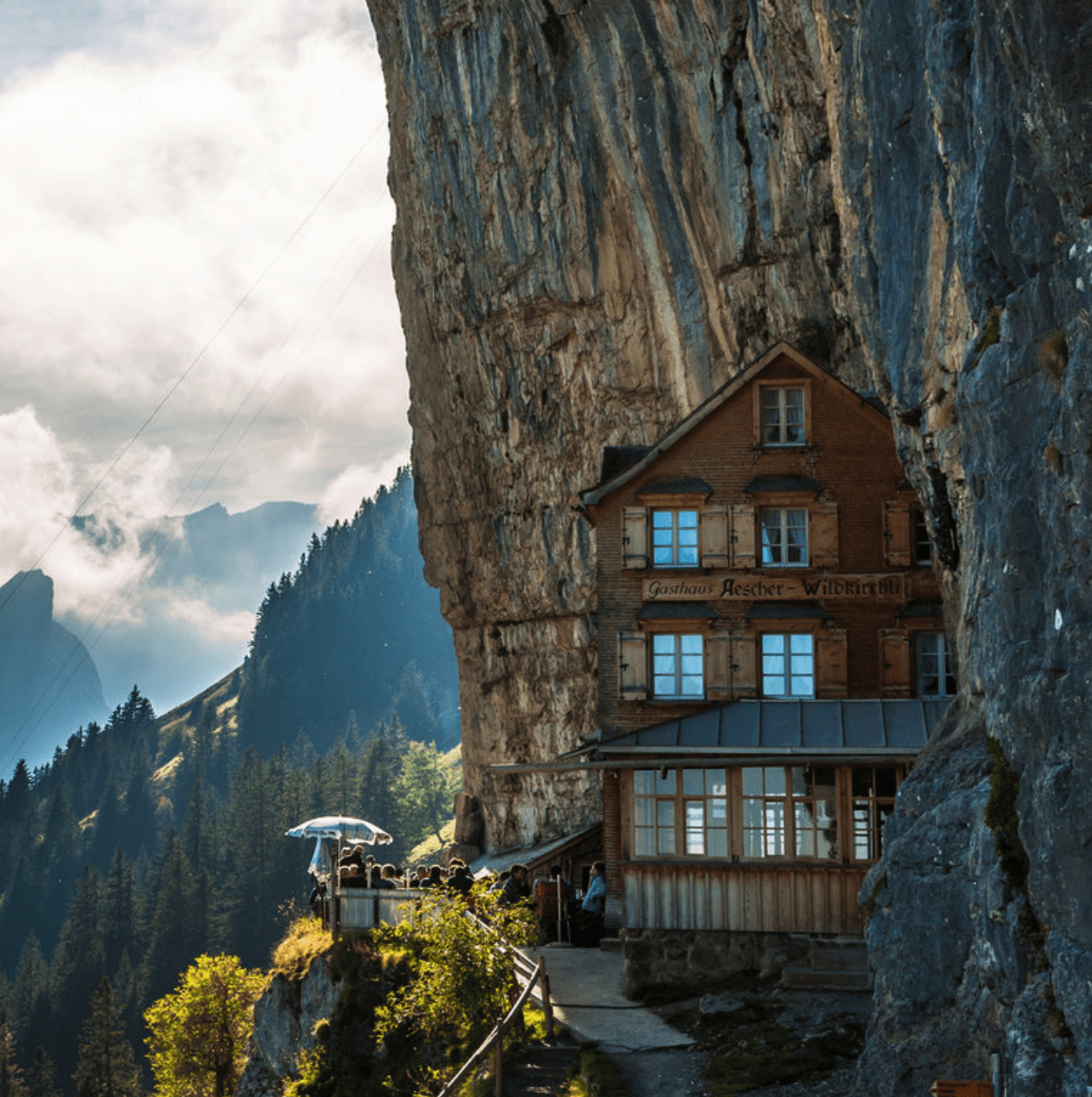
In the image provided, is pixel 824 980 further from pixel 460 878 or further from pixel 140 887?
pixel 140 887

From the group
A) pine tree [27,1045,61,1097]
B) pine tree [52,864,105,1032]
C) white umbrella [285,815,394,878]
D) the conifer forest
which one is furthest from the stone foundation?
pine tree [52,864,105,1032]

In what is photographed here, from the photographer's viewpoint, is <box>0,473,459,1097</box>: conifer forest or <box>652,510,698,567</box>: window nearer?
<box>652,510,698,567</box>: window

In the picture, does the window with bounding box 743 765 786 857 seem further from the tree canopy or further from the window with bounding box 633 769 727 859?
the tree canopy

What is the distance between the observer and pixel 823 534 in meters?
29.7

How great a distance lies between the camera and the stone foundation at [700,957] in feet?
80.3

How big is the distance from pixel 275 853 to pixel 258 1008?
82.2m

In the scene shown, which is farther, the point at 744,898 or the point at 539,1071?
the point at 744,898

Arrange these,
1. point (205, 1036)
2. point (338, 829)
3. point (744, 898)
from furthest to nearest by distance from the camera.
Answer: point (205, 1036) < point (338, 829) < point (744, 898)

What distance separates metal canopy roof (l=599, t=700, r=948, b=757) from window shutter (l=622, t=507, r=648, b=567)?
4.01 metres

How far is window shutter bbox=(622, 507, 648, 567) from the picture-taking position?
29516mm

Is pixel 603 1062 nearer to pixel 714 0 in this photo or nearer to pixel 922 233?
pixel 922 233

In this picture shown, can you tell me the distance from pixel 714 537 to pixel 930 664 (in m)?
5.20

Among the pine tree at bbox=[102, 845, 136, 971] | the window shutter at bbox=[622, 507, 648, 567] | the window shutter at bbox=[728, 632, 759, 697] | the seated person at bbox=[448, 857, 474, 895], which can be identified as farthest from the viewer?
the pine tree at bbox=[102, 845, 136, 971]

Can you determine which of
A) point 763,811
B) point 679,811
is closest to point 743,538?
point 763,811
